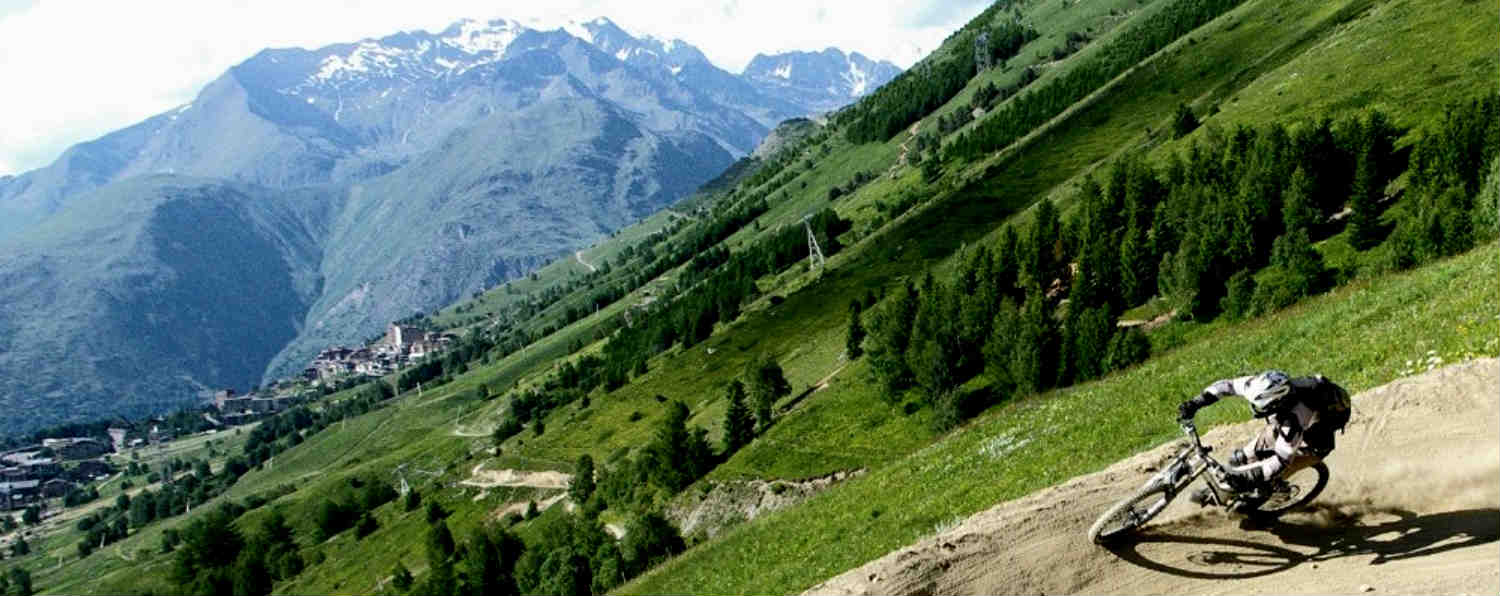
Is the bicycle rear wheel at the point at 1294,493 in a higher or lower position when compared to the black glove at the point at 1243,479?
lower

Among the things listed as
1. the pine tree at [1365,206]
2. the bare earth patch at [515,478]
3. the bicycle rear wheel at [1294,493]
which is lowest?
the bare earth patch at [515,478]

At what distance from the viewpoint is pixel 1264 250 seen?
71312 millimetres

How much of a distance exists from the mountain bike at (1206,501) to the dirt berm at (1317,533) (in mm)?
352

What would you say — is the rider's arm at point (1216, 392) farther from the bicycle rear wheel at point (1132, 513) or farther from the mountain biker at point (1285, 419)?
the bicycle rear wheel at point (1132, 513)

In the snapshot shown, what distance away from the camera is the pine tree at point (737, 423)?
104375 mm

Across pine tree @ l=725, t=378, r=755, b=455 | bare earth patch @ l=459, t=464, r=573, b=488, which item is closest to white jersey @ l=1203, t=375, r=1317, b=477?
pine tree @ l=725, t=378, r=755, b=455

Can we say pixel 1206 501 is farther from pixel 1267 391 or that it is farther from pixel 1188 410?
pixel 1267 391

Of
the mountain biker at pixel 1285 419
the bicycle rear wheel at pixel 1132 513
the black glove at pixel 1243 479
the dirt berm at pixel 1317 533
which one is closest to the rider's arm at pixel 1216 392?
the mountain biker at pixel 1285 419

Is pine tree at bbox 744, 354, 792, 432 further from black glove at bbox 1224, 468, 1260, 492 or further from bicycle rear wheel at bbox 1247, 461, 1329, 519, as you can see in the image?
black glove at bbox 1224, 468, 1260, 492

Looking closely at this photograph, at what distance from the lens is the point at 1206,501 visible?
16.5 meters

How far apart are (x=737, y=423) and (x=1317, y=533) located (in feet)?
299

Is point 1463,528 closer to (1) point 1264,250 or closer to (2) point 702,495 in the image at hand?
(1) point 1264,250

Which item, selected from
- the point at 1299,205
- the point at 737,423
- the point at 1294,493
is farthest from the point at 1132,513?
the point at 737,423

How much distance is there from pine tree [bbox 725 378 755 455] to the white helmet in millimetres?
89626
